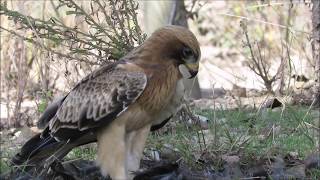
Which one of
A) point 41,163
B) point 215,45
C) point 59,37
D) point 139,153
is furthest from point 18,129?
point 215,45

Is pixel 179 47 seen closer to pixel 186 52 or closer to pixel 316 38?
pixel 186 52

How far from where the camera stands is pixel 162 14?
28.0 ft

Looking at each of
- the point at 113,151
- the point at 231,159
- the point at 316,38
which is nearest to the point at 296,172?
the point at 231,159

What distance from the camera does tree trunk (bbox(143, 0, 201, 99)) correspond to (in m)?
8.26

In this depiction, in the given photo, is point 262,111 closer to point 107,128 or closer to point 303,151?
point 303,151

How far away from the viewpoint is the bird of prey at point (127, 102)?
466 cm

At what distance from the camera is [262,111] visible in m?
6.59

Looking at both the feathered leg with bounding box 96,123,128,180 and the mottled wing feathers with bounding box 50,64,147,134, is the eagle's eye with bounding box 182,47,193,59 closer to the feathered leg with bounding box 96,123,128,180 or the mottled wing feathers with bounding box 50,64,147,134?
the mottled wing feathers with bounding box 50,64,147,134

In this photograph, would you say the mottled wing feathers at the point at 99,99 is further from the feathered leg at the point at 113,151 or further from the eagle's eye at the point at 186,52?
the eagle's eye at the point at 186,52

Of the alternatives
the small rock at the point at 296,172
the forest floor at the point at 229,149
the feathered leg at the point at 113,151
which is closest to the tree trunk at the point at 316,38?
the forest floor at the point at 229,149

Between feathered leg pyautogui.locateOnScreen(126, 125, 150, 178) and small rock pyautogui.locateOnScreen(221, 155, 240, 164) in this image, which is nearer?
feathered leg pyautogui.locateOnScreen(126, 125, 150, 178)

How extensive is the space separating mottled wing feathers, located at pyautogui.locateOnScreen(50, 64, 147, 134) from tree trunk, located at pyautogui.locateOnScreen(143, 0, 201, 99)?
124 inches

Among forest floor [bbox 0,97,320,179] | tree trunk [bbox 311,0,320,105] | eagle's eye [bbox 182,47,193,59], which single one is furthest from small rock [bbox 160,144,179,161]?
tree trunk [bbox 311,0,320,105]

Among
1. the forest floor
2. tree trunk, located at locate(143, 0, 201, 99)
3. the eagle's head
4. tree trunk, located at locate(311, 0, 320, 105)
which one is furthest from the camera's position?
tree trunk, located at locate(143, 0, 201, 99)
